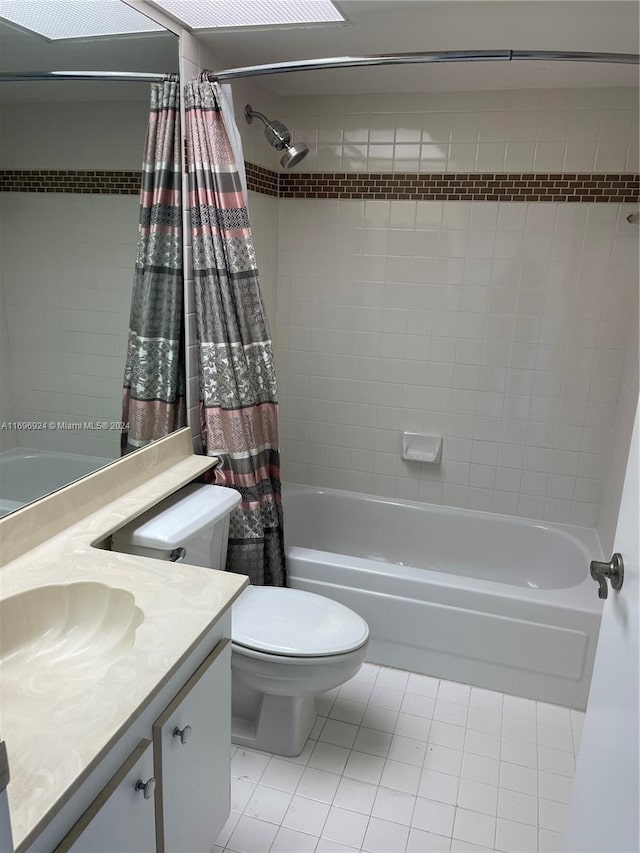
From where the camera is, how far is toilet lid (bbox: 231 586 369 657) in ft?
5.79

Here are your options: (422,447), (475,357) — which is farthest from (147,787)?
(475,357)

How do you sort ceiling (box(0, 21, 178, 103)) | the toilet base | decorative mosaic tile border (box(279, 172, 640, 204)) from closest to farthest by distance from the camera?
ceiling (box(0, 21, 178, 103)) < the toilet base < decorative mosaic tile border (box(279, 172, 640, 204))

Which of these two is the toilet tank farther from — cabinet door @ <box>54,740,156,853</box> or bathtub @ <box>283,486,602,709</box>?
cabinet door @ <box>54,740,156,853</box>

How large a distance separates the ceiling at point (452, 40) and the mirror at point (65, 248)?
449 mm

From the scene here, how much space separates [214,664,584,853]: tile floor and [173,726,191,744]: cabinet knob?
656 millimetres

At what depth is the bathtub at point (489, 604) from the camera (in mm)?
2205

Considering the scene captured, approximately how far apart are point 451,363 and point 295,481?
3.35 feet

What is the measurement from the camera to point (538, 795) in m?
1.85

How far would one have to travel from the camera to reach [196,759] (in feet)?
4.27

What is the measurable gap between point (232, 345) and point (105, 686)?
1302mm

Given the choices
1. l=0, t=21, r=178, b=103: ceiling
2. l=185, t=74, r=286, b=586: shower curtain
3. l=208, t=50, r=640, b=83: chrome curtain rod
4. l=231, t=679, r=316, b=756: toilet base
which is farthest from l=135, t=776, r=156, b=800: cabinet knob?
l=208, t=50, r=640, b=83: chrome curtain rod

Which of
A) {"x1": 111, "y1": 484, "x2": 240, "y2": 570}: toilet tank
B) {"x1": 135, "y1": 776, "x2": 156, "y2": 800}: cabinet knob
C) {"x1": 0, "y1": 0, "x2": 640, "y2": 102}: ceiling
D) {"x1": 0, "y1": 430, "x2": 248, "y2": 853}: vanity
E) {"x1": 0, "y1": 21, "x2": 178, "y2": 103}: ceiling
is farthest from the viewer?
{"x1": 111, "y1": 484, "x2": 240, "y2": 570}: toilet tank

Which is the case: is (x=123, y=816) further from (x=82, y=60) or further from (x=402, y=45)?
(x=402, y=45)

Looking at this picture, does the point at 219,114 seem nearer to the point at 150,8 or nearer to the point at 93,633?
the point at 150,8
